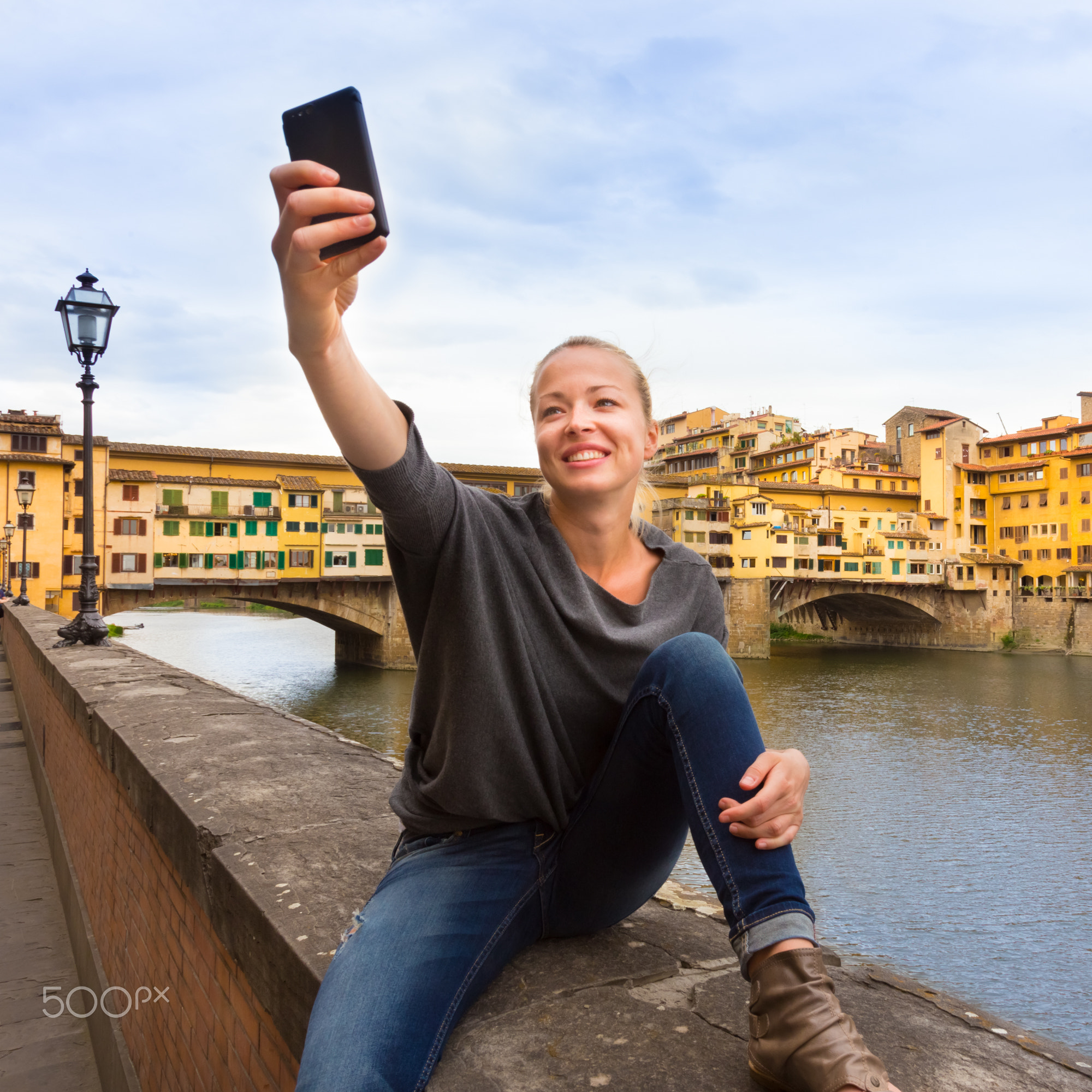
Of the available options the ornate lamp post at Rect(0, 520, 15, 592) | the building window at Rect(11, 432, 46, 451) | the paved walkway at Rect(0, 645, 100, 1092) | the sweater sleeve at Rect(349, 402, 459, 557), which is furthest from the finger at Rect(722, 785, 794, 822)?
the building window at Rect(11, 432, 46, 451)

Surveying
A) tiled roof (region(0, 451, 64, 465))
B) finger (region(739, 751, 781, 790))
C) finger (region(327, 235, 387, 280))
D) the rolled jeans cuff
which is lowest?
the rolled jeans cuff

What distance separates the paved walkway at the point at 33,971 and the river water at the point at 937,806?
270 cm

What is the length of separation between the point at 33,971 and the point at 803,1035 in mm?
3622

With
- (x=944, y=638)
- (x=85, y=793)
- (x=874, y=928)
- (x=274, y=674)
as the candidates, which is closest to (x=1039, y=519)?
(x=944, y=638)

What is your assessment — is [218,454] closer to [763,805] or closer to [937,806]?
[937,806]

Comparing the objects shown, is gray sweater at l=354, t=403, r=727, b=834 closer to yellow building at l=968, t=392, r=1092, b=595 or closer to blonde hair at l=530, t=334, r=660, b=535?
blonde hair at l=530, t=334, r=660, b=535

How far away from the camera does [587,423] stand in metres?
1.55

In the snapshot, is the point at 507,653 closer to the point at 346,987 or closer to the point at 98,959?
the point at 346,987

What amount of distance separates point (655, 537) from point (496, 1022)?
0.85 metres

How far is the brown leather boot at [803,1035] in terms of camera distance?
1010 millimetres

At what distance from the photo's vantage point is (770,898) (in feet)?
3.82

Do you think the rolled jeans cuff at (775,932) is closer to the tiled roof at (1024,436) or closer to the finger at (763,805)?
the finger at (763,805)

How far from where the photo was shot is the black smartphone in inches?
41.4

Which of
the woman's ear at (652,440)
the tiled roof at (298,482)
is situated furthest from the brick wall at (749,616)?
the woman's ear at (652,440)
